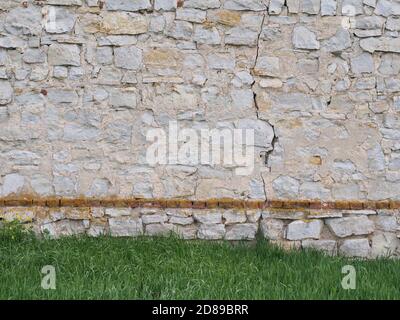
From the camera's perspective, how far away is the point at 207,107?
612cm

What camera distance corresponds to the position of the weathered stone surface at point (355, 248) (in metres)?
6.13

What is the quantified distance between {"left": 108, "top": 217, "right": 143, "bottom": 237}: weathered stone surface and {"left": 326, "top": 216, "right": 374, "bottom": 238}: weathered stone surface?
73.5 inches

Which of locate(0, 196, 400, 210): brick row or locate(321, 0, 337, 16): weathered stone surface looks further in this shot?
locate(321, 0, 337, 16): weathered stone surface

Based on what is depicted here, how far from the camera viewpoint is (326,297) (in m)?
4.68

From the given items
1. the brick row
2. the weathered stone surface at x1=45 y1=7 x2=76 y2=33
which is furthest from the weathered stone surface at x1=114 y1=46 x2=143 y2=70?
the brick row

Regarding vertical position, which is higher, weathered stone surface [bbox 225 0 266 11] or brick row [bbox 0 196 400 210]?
weathered stone surface [bbox 225 0 266 11]

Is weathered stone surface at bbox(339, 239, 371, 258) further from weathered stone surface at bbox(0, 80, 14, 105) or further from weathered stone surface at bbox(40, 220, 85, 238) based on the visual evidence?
weathered stone surface at bbox(0, 80, 14, 105)

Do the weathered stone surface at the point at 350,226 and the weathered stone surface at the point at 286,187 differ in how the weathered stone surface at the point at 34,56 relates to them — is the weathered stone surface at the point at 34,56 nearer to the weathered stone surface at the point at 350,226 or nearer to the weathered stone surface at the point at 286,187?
Result: the weathered stone surface at the point at 286,187

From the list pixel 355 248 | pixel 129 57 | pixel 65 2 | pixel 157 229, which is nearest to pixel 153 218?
pixel 157 229

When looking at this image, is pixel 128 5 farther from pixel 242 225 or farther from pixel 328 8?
pixel 242 225

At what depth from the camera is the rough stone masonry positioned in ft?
19.9

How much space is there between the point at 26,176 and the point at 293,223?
2.63 m

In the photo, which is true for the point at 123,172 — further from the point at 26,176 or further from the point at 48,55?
the point at 48,55
